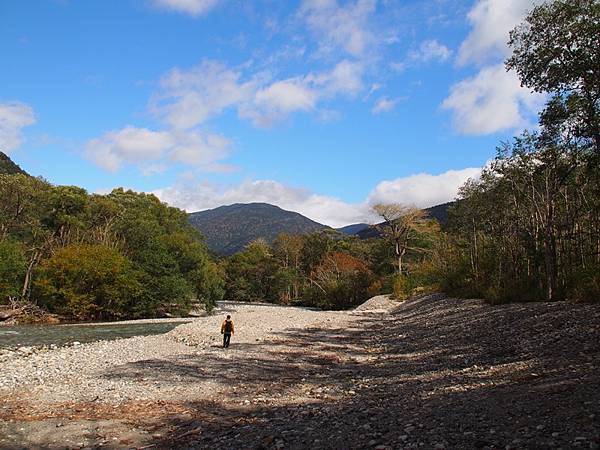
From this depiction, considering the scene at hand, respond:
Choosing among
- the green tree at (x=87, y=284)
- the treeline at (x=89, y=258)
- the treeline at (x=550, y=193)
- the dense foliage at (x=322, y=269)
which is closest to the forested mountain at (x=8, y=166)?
the treeline at (x=89, y=258)

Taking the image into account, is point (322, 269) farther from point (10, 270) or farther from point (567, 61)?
point (567, 61)

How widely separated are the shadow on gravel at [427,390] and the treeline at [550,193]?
4.72 m

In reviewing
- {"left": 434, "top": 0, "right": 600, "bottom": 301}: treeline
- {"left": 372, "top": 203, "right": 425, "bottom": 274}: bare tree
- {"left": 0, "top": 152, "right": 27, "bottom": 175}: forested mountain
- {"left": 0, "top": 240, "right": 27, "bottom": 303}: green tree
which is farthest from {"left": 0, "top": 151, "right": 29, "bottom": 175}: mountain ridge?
{"left": 434, "top": 0, "right": 600, "bottom": 301}: treeline

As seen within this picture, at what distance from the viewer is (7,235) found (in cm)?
5662

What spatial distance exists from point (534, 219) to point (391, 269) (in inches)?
1792

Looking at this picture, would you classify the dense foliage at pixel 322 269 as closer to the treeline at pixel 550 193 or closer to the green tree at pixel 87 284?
the treeline at pixel 550 193

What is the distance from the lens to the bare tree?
2564 inches

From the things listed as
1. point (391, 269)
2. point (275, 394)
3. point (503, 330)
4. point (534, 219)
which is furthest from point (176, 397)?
point (391, 269)

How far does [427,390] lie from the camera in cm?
1048

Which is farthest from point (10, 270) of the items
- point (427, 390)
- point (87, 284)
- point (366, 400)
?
point (427, 390)

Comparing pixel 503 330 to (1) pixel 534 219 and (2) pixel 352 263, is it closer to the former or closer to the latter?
(1) pixel 534 219

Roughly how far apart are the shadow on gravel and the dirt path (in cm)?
4

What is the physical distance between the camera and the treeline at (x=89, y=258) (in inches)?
1913

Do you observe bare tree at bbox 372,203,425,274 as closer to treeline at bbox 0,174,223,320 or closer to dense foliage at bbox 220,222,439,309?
dense foliage at bbox 220,222,439,309
